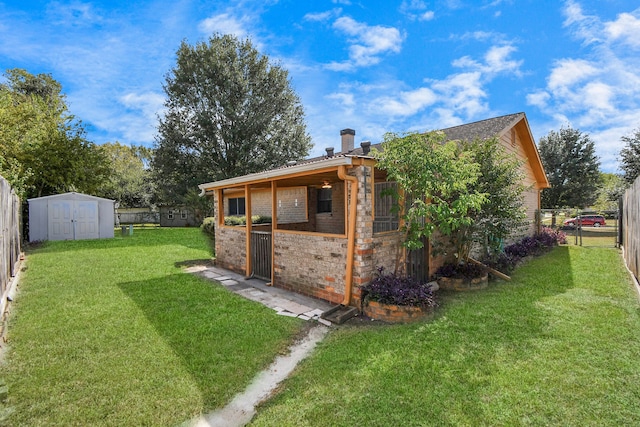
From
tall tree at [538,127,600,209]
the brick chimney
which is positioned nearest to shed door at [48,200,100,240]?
the brick chimney

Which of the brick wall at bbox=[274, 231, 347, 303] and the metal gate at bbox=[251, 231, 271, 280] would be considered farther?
the metal gate at bbox=[251, 231, 271, 280]

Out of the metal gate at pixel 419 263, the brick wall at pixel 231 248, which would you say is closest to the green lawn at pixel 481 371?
the metal gate at pixel 419 263

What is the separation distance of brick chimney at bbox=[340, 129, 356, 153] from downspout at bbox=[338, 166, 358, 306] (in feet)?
30.7

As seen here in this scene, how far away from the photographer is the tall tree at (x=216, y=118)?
72.9ft

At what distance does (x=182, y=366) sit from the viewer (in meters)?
3.56

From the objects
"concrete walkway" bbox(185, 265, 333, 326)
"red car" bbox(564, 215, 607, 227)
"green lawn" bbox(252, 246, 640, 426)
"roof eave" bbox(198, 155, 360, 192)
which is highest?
"roof eave" bbox(198, 155, 360, 192)

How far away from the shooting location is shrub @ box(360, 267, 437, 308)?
196 inches

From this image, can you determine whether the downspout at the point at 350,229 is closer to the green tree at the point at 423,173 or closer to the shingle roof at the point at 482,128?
the green tree at the point at 423,173

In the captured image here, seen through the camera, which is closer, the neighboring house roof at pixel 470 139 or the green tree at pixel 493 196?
the neighboring house roof at pixel 470 139

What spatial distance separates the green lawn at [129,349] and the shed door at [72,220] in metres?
9.14

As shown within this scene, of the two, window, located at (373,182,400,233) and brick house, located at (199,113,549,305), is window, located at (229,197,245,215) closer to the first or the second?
brick house, located at (199,113,549,305)

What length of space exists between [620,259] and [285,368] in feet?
37.3

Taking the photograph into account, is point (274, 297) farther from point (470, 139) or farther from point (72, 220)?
point (72, 220)

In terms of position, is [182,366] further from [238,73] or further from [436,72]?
[238,73]
